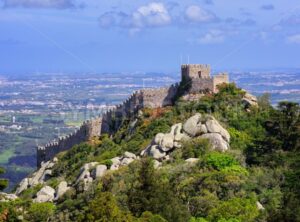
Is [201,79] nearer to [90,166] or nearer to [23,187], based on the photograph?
[90,166]

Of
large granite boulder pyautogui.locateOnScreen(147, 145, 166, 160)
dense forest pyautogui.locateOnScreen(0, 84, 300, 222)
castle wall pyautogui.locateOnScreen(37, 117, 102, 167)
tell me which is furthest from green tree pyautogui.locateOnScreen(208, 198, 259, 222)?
castle wall pyautogui.locateOnScreen(37, 117, 102, 167)

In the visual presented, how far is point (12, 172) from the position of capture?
72.4m

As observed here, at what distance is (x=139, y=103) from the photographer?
38.4 m

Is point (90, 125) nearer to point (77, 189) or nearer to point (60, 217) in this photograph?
point (77, 189)

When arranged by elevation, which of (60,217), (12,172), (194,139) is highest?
(194,139)

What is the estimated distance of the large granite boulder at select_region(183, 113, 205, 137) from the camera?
2964 centimetres

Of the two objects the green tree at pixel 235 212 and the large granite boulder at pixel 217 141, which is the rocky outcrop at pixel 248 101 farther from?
the green tree at pixel 235 212

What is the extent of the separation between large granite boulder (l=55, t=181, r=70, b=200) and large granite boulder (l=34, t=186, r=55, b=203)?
27cm

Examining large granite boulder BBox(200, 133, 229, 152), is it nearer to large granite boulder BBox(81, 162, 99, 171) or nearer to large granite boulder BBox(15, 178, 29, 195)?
large granite boulder BBox(81, 162, 99, 171)

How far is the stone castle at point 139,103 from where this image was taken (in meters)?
36.2

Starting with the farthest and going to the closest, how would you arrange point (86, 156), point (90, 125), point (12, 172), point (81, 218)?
point (12, 172), point (90, 125), point (86, 156), point (81, 218)

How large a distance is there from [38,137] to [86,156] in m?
54.2

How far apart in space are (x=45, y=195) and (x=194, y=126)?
22.1 ft

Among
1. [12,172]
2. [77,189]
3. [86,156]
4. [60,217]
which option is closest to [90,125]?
[86,156]
